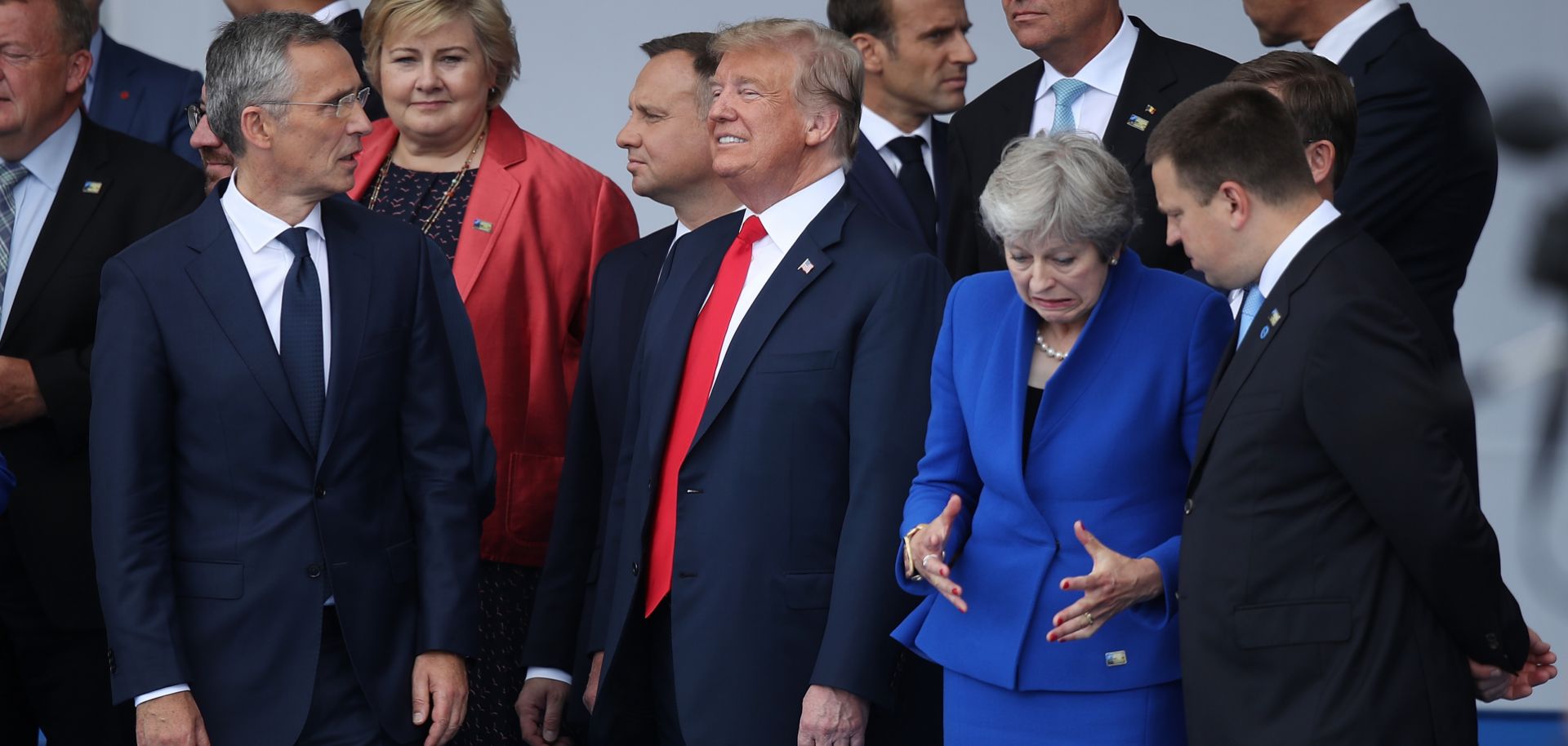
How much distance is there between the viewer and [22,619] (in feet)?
10.4

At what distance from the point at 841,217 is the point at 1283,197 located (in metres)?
0.85

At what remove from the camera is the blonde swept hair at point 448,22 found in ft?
Answer: 11.7

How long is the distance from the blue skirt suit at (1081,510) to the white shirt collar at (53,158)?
6.87 ft

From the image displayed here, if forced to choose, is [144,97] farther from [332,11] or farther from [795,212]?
[795,212]

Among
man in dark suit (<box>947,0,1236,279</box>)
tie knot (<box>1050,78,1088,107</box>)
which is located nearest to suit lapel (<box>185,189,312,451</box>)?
man in dark suit (<box>947,0,1236,279</box>)

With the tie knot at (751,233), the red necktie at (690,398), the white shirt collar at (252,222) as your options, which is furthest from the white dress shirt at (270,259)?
the tie knot at (751,233)

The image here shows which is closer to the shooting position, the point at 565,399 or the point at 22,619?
the point at 22,619

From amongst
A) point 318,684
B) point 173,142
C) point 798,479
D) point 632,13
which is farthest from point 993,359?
point 632,13

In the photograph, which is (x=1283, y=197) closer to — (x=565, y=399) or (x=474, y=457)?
(x=474, y=457)

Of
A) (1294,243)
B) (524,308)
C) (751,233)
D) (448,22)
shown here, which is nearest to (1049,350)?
(1294,243)

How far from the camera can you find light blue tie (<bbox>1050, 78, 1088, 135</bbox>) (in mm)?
3369

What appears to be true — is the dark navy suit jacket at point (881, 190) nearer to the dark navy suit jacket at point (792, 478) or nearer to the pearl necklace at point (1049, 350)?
the dark navy suit jacket at point (792, 478)

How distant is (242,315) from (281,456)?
0.23 meters

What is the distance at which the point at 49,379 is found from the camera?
3.09 m
